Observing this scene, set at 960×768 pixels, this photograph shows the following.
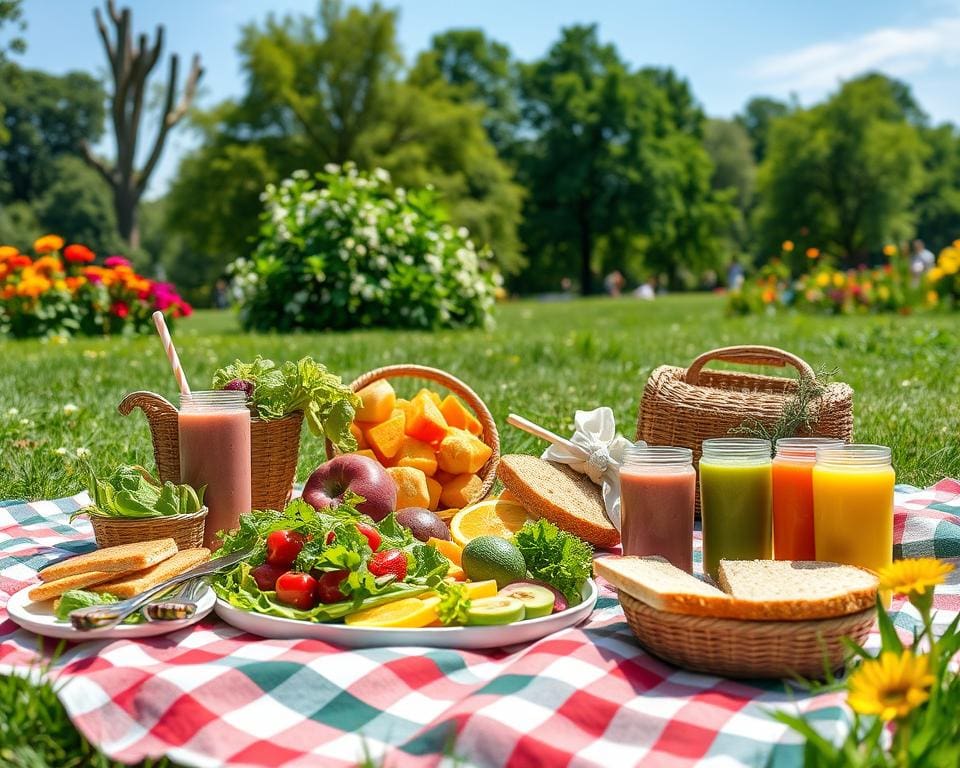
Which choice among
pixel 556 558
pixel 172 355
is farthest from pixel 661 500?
pixel 172 355

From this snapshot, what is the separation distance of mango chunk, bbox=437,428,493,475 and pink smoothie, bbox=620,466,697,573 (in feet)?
2.94

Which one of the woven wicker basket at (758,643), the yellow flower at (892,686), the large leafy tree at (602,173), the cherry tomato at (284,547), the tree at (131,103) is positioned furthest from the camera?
the large leafy tree at (602,173)

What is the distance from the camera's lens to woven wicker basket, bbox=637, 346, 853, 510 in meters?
3.19

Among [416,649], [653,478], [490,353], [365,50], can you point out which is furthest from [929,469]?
[365,50]

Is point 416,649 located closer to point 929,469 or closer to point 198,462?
point 198,462

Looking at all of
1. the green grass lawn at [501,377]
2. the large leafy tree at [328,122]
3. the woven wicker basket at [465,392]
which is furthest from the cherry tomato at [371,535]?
the large leafy tree at [328,122]

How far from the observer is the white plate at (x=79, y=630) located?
Answer: 2123 millimetres

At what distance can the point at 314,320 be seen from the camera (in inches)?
454

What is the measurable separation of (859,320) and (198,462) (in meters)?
11.2

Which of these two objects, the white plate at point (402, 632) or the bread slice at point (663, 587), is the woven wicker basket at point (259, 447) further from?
the bread slice at point (663, 587)

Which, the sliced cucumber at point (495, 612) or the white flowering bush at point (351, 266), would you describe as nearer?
the sliced cucumber at point (495, 612)

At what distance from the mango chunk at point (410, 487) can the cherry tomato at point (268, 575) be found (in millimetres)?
848

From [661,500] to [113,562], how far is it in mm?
1395

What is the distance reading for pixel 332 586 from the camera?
2287mm
